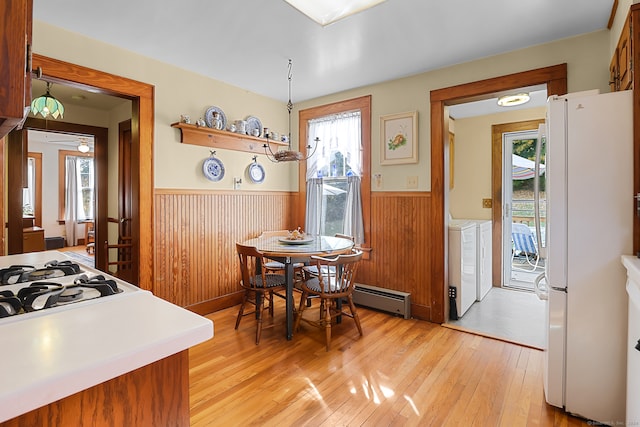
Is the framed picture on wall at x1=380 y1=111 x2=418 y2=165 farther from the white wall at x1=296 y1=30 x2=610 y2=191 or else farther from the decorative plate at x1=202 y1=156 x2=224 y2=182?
the decorative plate at x1=202 y1=156 x2=224 y2=182

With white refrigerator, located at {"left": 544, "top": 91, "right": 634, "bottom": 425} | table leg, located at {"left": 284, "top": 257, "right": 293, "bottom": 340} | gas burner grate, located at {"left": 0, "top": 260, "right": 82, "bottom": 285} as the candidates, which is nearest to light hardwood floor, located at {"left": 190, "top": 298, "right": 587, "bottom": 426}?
table leg, located at {"left": 284, "top": 257, "right": 293, "bottom": 340}

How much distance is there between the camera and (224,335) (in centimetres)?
280

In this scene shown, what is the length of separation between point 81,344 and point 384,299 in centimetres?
292

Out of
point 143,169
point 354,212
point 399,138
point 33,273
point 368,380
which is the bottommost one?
point 368,380

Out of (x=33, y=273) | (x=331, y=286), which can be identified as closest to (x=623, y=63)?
(x=331, y=286)

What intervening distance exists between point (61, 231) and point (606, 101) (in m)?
9.89

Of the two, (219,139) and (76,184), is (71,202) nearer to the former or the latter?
(76,184)

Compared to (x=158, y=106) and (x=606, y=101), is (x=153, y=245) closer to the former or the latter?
(x=158, y=106)

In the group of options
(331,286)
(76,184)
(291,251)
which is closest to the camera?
(291,251)

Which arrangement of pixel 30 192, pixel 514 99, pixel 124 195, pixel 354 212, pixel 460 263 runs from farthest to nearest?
pixel 30 192 → pixel 124 195 → pixel 354 212 → pixel 514 99 → pixel 460 263

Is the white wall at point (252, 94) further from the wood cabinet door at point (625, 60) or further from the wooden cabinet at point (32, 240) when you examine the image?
the wooden cabinet at point (32, 240)

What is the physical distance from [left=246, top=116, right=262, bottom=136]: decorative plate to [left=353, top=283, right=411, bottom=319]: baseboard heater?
2137 millimetres

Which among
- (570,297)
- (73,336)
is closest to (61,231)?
(73,336)

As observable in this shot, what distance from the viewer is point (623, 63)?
71.3 inches
